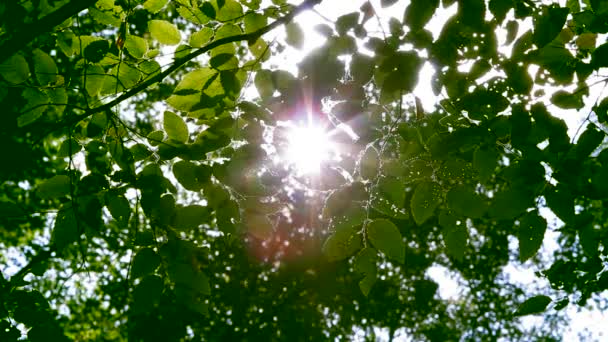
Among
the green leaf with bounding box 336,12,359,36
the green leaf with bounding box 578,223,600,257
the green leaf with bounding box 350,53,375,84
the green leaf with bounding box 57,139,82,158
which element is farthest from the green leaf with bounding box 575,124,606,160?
the green leaf with bounding box 57,139,82,158

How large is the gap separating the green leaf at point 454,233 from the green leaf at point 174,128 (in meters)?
1.01

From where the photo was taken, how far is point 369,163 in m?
1.80

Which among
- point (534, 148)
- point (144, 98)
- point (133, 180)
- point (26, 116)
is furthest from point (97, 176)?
point (144, 98)

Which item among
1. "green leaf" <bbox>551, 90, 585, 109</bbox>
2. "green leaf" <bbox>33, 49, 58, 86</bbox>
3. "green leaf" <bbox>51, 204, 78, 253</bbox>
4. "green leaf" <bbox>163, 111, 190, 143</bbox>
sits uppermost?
"green leaf" <bbox>33, 49, 58, 86</bbox>

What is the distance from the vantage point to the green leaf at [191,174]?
5.97 ft

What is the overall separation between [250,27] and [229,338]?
15.4 m

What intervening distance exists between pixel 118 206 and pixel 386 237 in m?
1.03

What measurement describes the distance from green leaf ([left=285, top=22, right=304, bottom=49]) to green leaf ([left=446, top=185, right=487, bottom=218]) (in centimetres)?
86

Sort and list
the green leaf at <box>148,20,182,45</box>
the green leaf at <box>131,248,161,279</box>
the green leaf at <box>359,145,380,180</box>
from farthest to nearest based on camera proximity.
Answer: the green leaf at <box>148,20,182,45</box>, the green leaf at <box>359,145,380,180</box>, the green leaf at <box>131,248,161,279</box>

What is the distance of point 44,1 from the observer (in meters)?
2.02

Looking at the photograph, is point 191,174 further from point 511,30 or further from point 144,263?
point 511,30

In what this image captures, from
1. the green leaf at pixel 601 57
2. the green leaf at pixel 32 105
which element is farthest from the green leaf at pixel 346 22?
the green leaf at pixel 32 105

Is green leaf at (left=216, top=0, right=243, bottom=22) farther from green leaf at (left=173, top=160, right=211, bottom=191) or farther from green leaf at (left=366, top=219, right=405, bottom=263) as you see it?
green leaf at (left=366, top=219, right=405, bottom=263)

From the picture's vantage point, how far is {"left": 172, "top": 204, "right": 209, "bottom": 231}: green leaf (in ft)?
5.70
